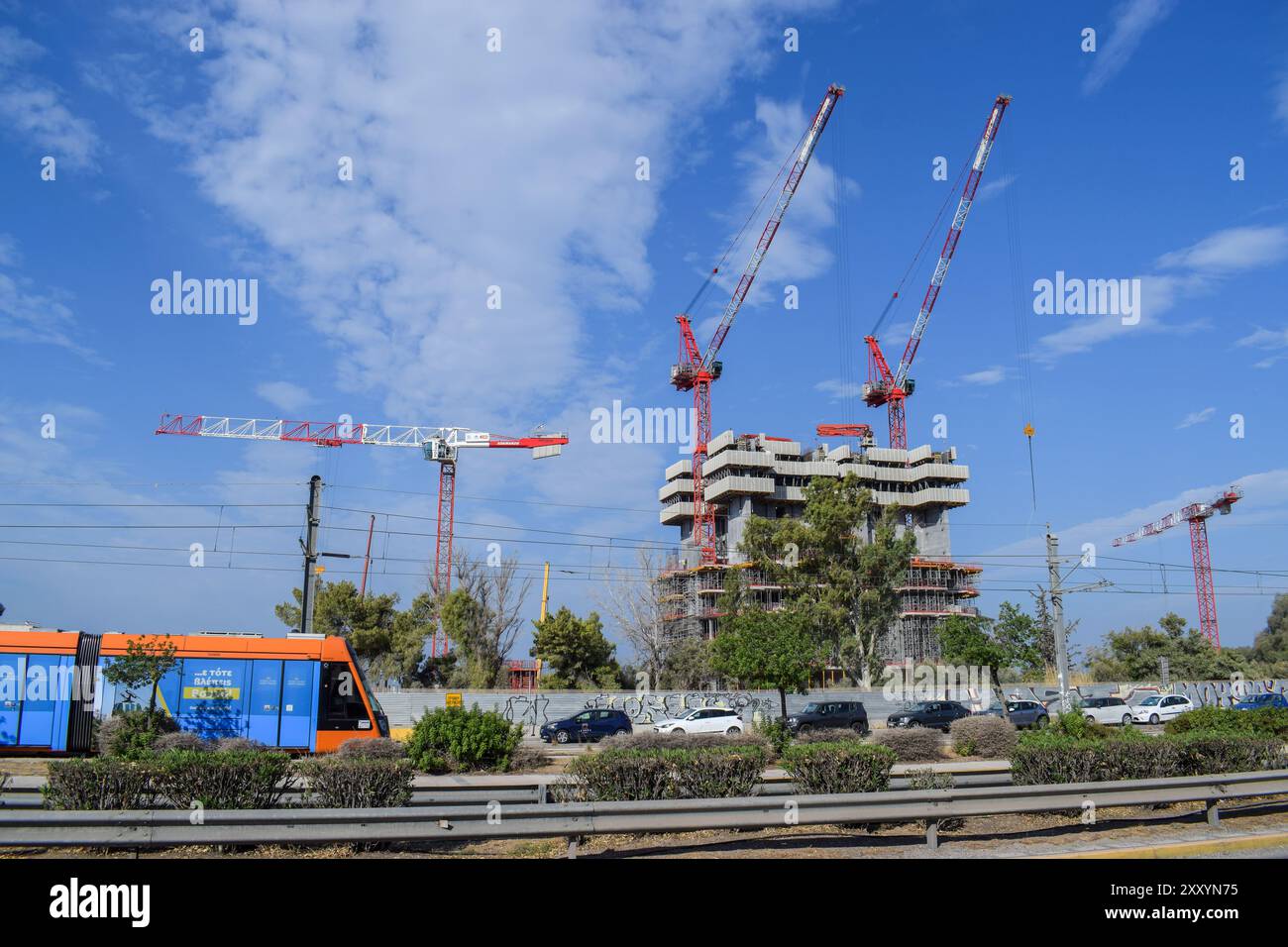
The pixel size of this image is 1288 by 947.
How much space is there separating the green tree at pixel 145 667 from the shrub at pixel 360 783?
11.9 m

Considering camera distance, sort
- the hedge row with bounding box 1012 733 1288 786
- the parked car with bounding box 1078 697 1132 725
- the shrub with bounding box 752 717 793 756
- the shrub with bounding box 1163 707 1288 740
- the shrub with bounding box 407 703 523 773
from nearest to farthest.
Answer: the hedge row with bounding box 1012 733 1288 786 < the shrub with bounding box 1163 707 1288 740 < the shrub with bounding box 407 703 523 773 < the shrub with bounding box 752 717 793 756 < the parked car with bounding box 1078 697 1132 725

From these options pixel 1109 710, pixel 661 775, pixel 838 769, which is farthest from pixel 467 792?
pixel 1109 710

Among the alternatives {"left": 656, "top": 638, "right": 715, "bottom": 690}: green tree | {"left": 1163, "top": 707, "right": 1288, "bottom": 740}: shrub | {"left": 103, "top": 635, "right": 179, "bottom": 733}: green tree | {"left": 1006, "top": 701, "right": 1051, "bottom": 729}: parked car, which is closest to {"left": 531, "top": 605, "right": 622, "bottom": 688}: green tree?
{"left": 656, "top": 638, "right": 715, "bottom": 690}: green tree

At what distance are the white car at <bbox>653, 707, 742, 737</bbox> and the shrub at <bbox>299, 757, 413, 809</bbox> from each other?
23.6 meters

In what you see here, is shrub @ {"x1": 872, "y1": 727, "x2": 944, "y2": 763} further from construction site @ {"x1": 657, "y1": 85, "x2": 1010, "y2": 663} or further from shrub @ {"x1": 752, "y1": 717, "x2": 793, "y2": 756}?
construction site @ {"x1": 657, "y1": 85, "x2": 1010, "y2": 663}

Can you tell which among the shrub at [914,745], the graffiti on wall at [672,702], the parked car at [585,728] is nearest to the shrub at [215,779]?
the shrub at [914,745]

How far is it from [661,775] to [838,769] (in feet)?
8.60

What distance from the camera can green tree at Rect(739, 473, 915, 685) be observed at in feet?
195

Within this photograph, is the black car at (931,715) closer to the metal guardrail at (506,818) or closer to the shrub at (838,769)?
the shrub at (838,769)

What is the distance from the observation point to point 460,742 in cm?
2145
